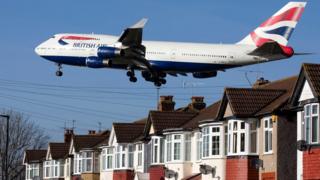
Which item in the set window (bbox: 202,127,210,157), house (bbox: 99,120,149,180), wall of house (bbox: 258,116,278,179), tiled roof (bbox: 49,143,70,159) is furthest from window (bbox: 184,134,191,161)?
tiled roof (bbox: 49,143,70,159)

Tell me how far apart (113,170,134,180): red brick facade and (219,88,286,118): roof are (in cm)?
2247

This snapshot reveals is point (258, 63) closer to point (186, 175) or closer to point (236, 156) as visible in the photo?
point (186, 175)

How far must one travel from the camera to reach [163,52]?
231 ft

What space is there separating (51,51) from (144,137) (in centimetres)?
1004

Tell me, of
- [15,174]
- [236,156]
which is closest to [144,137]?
[236,156]

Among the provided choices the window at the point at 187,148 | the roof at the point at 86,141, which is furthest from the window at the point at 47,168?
the window at the point at 187,148

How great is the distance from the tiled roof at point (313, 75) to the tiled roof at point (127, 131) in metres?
32.5

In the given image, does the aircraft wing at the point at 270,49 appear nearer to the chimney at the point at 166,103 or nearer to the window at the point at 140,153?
the window at the point at 140,153

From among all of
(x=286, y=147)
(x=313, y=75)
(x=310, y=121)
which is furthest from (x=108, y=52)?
(x=310, y=121)

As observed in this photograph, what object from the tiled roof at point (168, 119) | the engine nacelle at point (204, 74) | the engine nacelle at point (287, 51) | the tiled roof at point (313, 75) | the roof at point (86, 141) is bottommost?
the roof at point (86, 141)

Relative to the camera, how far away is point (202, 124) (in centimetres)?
5650

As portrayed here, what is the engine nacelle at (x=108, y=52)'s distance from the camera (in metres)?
67.6

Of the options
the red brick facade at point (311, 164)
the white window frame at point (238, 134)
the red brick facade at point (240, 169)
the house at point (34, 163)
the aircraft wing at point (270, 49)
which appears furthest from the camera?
the house at point (34, 163)

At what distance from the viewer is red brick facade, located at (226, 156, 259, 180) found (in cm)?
5041
